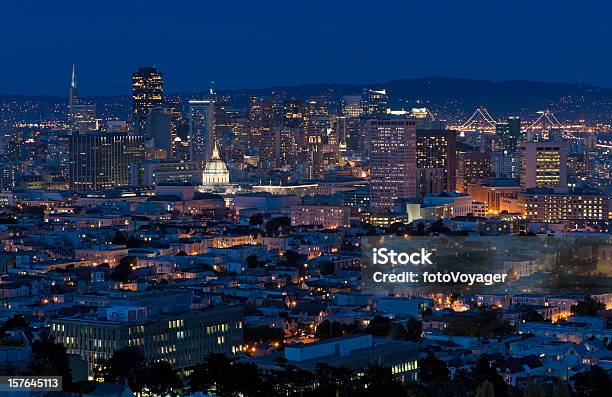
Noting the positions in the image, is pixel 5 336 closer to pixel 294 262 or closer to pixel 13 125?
pixel 294 262

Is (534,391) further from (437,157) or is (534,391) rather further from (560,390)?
(437,157)

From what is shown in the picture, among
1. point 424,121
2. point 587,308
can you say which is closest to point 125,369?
point 587,308

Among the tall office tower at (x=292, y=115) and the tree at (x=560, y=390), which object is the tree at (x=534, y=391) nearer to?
the tree at (x=560, y=390)

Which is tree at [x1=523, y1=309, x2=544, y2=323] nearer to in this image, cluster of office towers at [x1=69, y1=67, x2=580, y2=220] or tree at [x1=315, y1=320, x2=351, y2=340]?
tree at [x1=315, y1=320, x2=351, y2=340]

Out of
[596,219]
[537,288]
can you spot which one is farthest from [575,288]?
[596,219]

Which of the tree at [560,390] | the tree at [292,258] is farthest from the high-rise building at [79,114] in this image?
the tree at [560,390]
